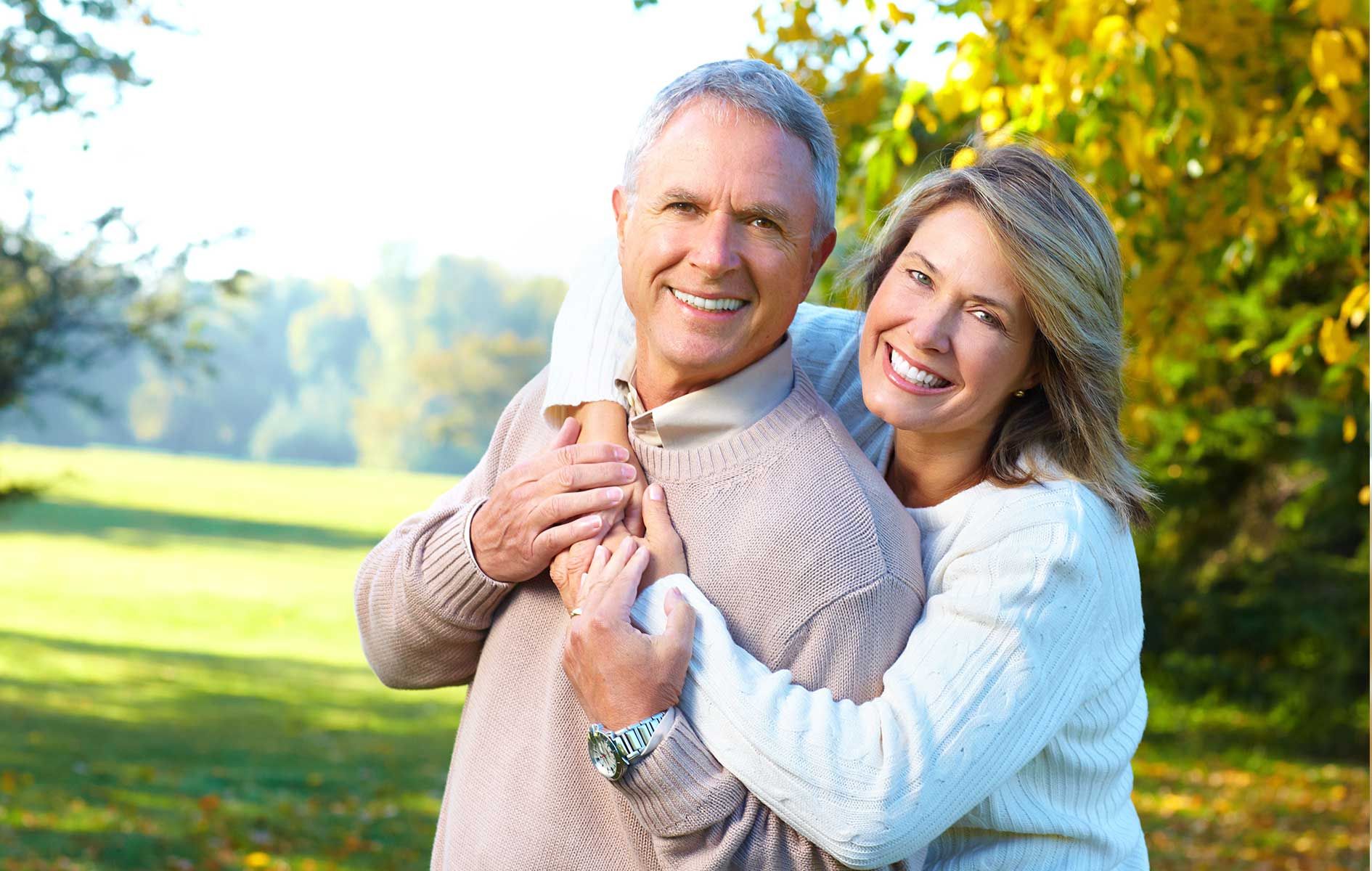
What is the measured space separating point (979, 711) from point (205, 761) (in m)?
10.4

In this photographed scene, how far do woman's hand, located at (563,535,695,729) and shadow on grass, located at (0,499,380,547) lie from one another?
110 ft

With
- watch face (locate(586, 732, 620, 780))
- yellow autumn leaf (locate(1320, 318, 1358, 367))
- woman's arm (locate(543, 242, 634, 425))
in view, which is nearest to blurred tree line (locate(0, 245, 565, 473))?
yellow autumn leaf (locate(1320, 318, 1358, 367))

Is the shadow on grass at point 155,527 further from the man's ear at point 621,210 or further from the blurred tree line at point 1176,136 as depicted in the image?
the man's ear at point 621,210

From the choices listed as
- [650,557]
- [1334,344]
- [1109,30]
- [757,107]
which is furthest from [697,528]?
[1334,344]

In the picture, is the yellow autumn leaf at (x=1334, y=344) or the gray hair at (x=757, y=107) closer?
the gray hair at (x=757, y=107)

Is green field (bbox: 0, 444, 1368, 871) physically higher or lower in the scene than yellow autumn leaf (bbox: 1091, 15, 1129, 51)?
lower

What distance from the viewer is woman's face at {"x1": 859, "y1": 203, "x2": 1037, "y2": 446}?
196cm

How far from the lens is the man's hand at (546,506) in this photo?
1.89 meters

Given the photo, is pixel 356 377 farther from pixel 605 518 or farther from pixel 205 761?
pixel 605 518

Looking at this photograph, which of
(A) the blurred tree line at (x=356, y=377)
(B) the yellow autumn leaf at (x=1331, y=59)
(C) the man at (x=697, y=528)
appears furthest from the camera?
(A) the blurred tree line at (x=356, y=377)

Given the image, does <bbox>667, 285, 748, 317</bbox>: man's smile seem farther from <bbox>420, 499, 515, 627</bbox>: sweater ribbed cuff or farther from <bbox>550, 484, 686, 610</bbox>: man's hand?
<bbox>420, 499, 515, 627</bbox>: sweater ribbed cuff

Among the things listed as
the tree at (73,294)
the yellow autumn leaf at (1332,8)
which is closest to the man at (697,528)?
the yellow autumn leaf at (1332,8)

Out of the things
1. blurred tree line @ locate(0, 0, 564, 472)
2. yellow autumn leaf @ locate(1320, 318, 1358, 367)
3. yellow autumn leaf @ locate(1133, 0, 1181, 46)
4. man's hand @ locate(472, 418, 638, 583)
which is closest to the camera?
man's hand @ locate(472, 418, 638, 583)

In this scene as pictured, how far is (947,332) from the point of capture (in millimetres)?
1958
